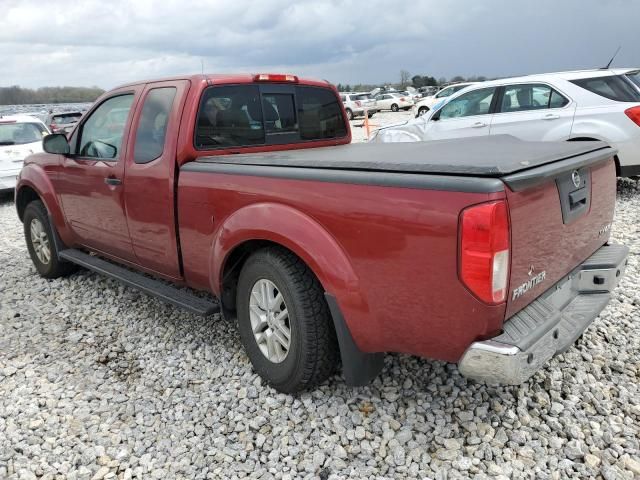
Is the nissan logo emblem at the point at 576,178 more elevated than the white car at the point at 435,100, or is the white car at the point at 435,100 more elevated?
the white car at the point at 435,100

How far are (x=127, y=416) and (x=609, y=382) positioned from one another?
9.19 feet

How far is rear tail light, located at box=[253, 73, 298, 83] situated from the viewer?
3.92 metres

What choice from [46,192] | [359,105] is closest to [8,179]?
[46,192]

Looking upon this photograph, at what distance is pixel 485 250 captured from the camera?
204 centimetres

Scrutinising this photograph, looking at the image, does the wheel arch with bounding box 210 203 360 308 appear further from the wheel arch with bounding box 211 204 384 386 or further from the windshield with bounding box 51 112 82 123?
the windshield with bounding box 51 112 82 123

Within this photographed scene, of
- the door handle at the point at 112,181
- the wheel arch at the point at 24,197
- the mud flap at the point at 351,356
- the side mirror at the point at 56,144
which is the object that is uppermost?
the side mirror at the point at 56,144

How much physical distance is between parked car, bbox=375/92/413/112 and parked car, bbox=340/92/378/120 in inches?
26.1

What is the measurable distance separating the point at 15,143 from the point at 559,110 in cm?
1000

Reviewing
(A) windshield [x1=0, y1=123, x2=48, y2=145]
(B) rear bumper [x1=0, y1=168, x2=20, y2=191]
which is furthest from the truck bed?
(A) windshield [x1=0, y1=123, x2=48, y2=145]

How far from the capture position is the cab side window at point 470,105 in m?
8.37

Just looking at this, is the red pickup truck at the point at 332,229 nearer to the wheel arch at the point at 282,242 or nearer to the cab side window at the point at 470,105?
the wheel arch at the point at 282,242

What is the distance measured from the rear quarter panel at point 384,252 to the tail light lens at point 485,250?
0.12 feet

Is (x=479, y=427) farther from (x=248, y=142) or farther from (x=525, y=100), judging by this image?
(x=525, y=100)

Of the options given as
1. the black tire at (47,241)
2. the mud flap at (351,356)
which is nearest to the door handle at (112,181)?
the black tire at (47,241)
